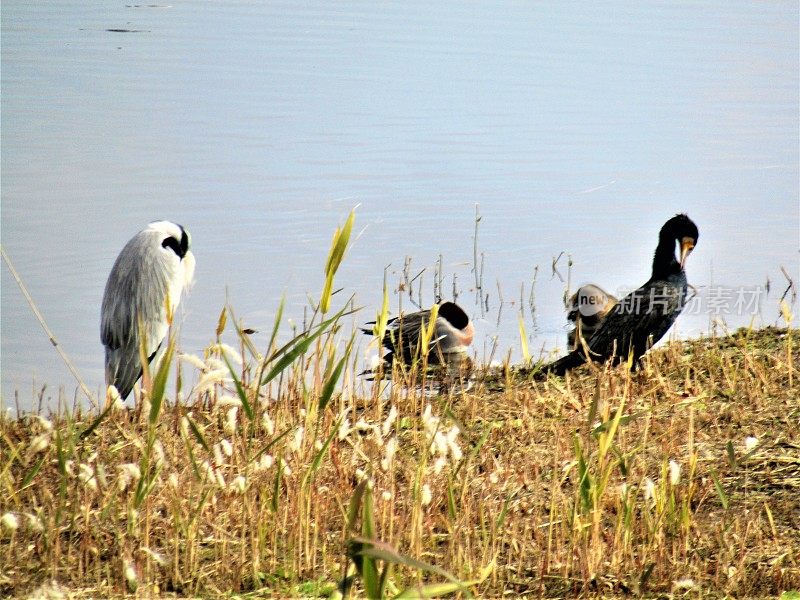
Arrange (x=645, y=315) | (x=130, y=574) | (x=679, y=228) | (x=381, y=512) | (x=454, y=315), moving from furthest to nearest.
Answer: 1. (x=454, y=315)
2. (x=679, y=228)
3. (x=645, y=315)
4. (x=381, y=512)
5. (x=130, y=574)

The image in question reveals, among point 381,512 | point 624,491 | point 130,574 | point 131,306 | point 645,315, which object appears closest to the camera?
point 130,574

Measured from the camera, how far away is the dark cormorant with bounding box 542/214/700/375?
6.62 m

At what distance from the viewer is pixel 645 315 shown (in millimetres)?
6816

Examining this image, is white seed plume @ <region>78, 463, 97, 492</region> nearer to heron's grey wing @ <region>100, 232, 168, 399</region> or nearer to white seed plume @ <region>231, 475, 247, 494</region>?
white seed plume @ <region>231, 475, 247, 494</region>

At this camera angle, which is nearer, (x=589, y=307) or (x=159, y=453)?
(x=159, y=453)

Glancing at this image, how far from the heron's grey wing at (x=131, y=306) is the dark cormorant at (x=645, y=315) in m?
2.58

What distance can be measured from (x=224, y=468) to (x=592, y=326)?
14.7 feet

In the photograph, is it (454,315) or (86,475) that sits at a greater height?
(454,315)

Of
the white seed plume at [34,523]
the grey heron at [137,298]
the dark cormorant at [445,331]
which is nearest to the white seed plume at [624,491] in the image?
the white seed plume at [34,523]

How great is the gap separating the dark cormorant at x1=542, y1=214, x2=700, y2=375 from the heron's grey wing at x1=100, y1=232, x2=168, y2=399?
2576 millimetres

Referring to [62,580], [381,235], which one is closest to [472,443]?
[62,580]

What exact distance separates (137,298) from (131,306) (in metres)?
0.06

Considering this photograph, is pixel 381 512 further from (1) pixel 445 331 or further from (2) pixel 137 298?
(1) pixel 445 331

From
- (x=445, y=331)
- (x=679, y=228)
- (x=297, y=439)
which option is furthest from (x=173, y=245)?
Result: (x=297, y=439)
